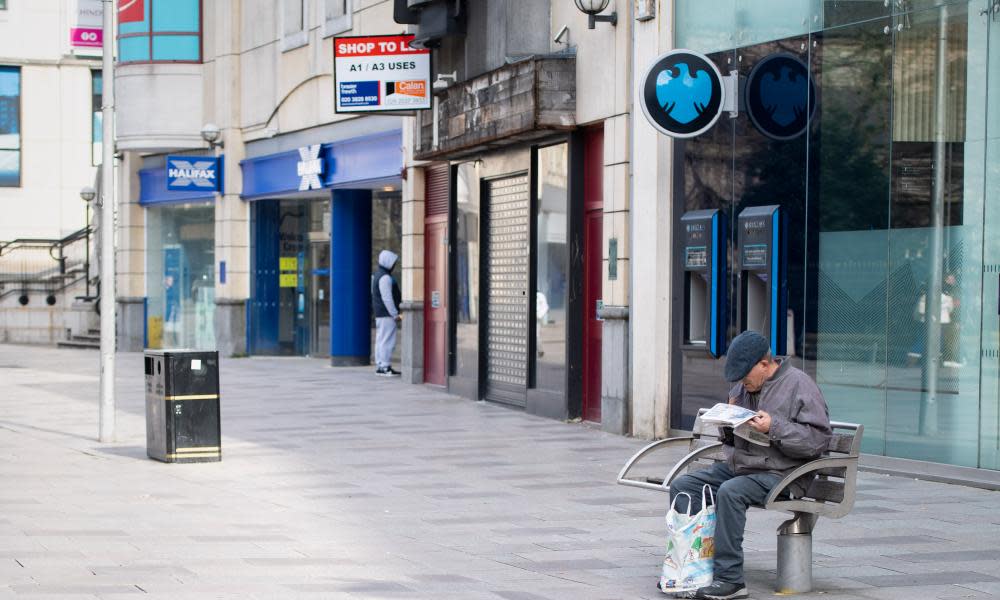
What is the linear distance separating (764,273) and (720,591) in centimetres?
603

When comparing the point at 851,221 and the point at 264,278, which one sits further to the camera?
the point at 264,278

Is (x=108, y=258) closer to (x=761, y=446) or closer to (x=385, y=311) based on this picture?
(x=761, y=446)

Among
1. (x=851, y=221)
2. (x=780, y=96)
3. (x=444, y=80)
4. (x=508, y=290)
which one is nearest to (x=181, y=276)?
(x=444, y=80)

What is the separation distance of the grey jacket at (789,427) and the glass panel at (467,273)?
11708mm

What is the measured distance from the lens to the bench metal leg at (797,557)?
733cm

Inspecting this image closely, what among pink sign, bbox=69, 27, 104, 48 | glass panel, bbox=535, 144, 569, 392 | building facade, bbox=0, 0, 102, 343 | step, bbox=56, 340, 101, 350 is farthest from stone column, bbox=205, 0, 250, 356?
building facade, bbox=0, 0, 102, 343

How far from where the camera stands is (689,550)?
7199 millimetres

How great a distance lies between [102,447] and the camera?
1398cm

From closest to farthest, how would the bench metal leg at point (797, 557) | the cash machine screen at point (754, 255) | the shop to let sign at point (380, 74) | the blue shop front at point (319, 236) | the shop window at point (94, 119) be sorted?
1. the bench metal leg at point (797, 557)
2. the cash machine screen at point (754, 255)
3. the shop to let sign at point (380, 74)
4. the blue shop front at point (319, 236)
5. the shop window at point (94, 119)

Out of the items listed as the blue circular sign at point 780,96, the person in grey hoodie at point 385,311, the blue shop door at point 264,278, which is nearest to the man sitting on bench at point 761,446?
the blue circular sign at point 780,96

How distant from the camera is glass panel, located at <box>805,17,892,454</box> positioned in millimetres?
12281

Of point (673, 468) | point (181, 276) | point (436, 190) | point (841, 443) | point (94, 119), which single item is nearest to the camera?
point (841, 443)

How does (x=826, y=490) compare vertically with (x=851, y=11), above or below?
below

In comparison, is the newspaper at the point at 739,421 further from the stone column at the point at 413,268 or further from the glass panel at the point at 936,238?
the stone column at the point at 413,268
